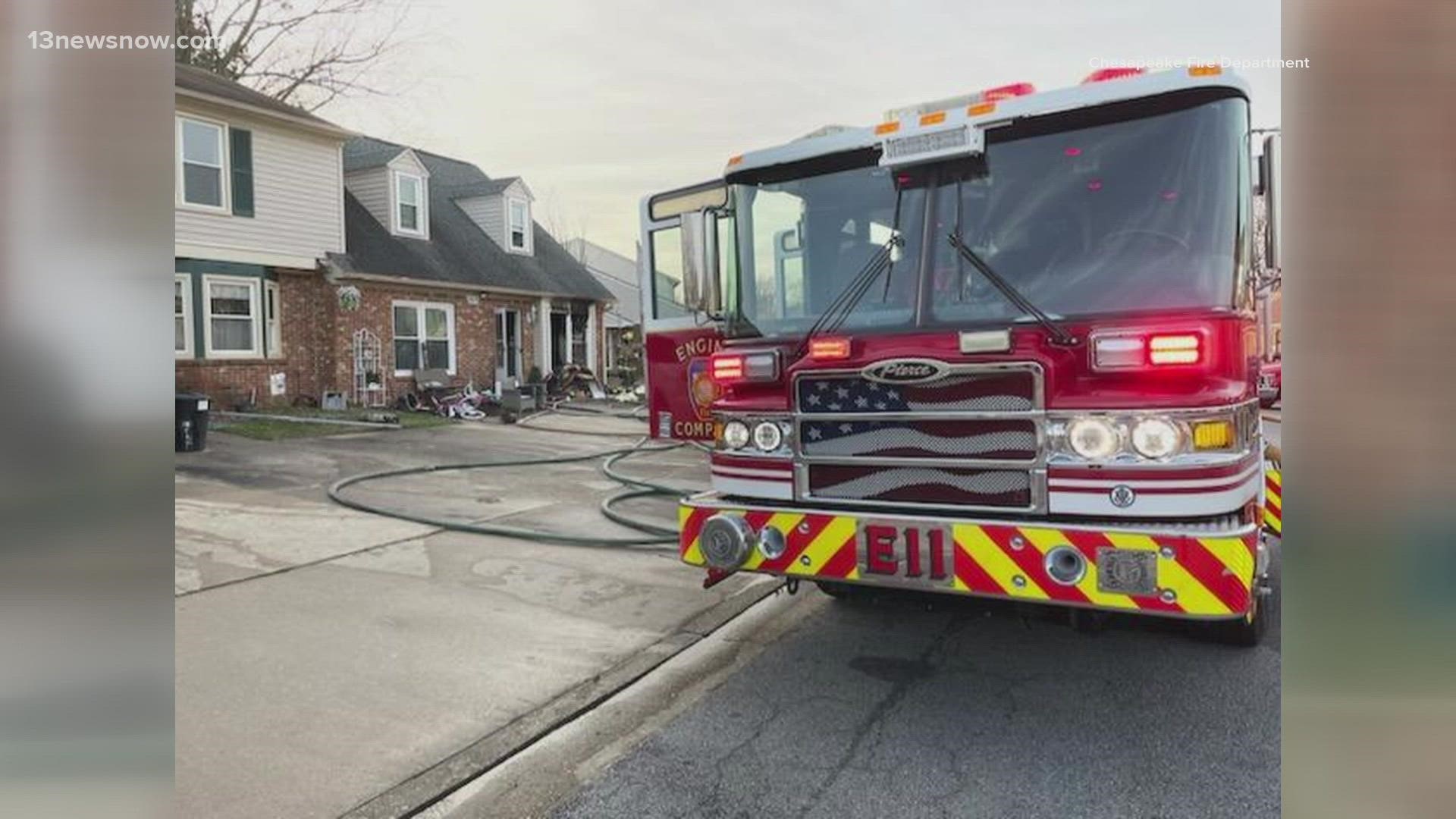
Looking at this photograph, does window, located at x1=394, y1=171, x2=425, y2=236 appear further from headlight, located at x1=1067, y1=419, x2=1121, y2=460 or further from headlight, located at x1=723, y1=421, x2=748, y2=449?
headlight, located at x1=1067, y1=419, x2=1121, y2=460

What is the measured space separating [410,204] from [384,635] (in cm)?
1702

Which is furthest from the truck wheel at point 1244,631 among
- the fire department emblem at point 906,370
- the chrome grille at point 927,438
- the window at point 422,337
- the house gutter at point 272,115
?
the window at point 422,337

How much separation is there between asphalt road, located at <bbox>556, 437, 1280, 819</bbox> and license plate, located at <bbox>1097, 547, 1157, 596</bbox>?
1.39 ft

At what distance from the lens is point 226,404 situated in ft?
49.2

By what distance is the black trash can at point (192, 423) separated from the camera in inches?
420

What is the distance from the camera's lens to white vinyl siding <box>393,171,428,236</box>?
63.4 feet

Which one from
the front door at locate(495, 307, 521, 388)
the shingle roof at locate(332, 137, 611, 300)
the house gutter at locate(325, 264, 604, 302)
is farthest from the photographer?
the front door at locate(495, 307, 521, 388)

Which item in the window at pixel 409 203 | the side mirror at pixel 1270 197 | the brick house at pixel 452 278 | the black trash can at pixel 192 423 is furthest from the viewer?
the window at pixel 409 203

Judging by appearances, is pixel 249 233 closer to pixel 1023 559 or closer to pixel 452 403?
pixel 452 403

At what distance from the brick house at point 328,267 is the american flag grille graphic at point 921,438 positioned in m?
11.7

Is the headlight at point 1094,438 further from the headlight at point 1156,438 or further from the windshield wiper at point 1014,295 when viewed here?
the windshield wiper at point 1014,295

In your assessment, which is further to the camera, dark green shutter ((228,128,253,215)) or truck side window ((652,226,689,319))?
dark green shutter ((228,128,253,215))

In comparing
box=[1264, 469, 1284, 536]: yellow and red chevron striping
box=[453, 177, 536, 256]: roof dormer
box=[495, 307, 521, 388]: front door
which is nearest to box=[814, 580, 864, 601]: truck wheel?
box=[1264, 469, 1284, 536]: yellow and red chevron striping

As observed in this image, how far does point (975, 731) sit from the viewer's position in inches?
140
